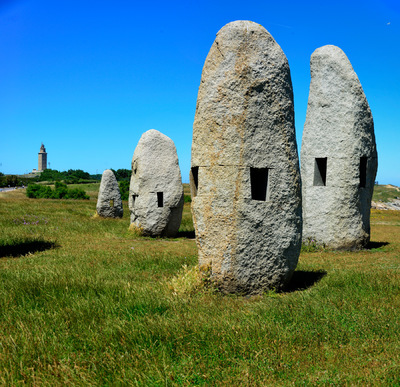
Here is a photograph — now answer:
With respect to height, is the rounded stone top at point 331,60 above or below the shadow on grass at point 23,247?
above

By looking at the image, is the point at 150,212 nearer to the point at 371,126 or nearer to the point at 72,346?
the point at 371,126

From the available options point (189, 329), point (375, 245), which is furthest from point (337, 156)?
point (189, 329)

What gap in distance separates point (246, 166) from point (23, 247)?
6897 mm

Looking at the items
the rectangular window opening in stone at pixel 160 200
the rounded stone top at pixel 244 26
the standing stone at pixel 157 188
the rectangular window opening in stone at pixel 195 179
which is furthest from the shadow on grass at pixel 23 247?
the rounded stone top at pixel 244 26

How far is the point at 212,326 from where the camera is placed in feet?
13.0

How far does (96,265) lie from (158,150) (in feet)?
21.1

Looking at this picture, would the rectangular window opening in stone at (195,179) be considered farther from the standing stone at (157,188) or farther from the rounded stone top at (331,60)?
the standing stone at (157,188)

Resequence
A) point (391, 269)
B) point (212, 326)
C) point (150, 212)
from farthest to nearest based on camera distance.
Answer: point (150, 212) → point (391, 269) → point (212, 326)

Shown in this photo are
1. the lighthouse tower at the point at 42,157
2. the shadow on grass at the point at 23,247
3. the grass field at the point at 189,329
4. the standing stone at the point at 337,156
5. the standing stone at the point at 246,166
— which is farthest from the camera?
the lighthouse tower at the point at 42,157

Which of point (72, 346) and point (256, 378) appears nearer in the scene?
point (256, 378)

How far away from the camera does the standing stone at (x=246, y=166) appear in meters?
5.28

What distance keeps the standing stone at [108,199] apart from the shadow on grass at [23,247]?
675 cm

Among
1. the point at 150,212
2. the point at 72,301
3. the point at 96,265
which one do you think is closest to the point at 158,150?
the point at 150,212

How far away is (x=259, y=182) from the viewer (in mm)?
5797
